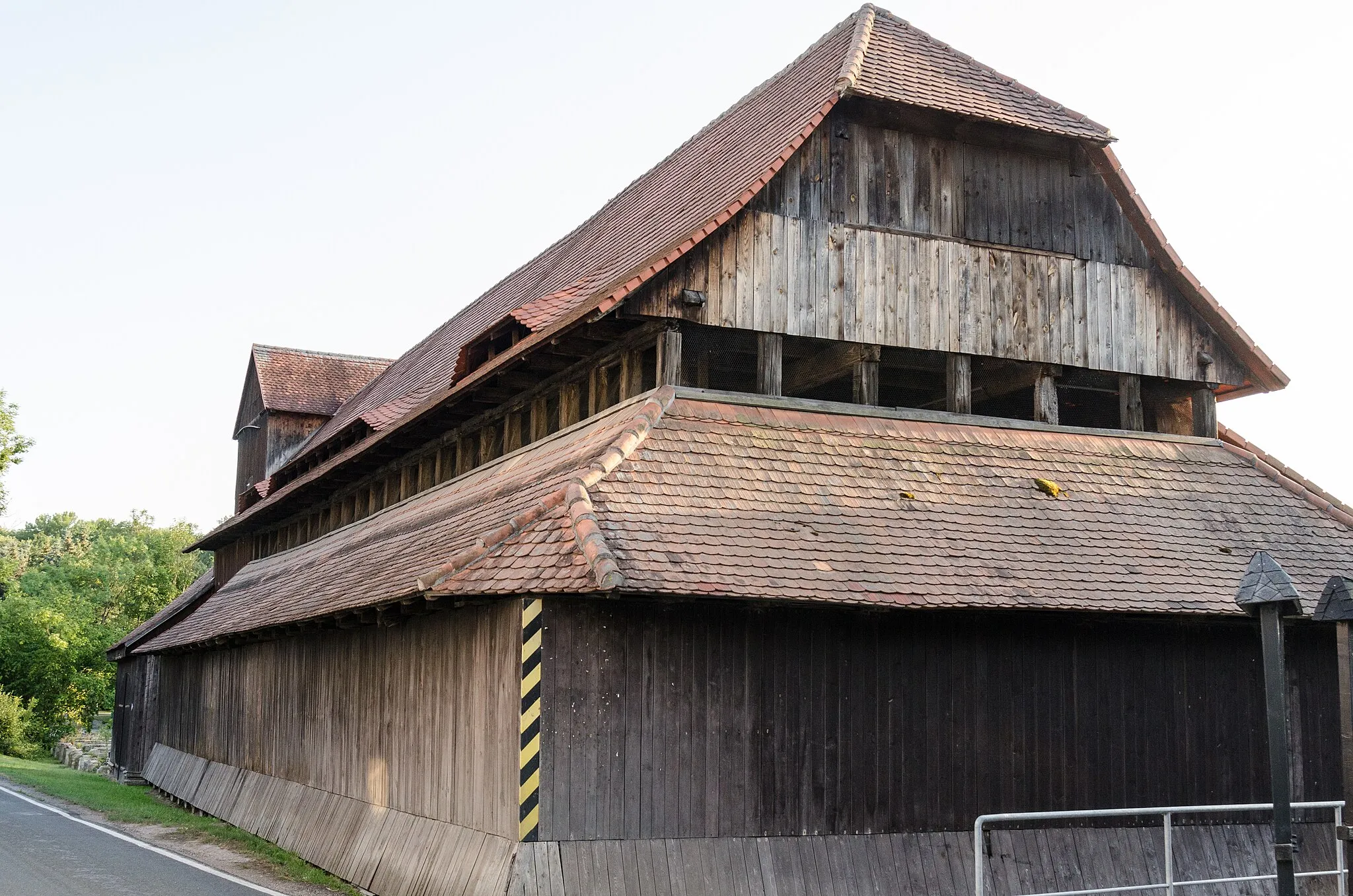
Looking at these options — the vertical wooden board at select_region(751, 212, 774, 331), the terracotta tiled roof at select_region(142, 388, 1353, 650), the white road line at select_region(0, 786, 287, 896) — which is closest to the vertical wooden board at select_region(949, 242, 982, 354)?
the terracotta tiled roof at select_region(142, 388, 1353, 650)

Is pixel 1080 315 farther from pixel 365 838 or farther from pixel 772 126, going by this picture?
pixel 365 838

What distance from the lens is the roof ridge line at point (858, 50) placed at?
50.4 feet

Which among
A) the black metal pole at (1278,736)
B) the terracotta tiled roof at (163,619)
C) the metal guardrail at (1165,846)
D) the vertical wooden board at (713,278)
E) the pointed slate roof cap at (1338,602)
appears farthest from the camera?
the terracotta tiled roof at (163,619)

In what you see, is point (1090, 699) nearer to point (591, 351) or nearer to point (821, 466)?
point (821, 466)

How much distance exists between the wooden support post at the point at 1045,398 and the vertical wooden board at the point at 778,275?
337 centimetres

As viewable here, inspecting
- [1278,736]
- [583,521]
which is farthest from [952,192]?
[1278,736]

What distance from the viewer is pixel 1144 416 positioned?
17.8 metres

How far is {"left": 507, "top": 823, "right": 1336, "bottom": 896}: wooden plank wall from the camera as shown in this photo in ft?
37.5

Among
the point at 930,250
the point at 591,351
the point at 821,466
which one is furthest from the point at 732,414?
the point at 930,250

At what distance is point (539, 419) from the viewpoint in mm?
17391

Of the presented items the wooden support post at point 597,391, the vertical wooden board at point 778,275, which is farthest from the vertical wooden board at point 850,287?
the wooden support post at point 597,391

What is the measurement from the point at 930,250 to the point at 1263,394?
16.3ft

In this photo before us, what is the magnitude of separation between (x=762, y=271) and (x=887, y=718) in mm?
4853

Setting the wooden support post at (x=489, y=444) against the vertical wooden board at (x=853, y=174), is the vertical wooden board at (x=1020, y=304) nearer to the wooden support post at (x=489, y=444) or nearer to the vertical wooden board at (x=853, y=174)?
the vertical wooden board at (x=853, y=174)
